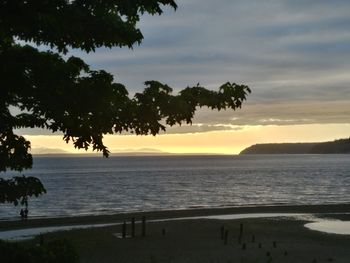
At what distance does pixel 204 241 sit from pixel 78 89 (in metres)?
31.2

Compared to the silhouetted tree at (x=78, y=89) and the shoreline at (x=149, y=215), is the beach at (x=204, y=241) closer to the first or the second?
the shoreline at (x=149, y=215)

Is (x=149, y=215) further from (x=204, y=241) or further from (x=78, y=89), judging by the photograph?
(x=78, y=89)

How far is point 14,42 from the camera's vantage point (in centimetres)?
1122

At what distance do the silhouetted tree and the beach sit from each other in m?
16.3

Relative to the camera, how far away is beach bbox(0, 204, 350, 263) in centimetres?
3173

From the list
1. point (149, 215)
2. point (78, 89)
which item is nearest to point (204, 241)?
point (149, 215)

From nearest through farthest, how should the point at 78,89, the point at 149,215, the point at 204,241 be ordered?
the point at 78,89 < the point at 204,241 < the point at 149,215

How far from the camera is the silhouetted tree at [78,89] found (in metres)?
8.75

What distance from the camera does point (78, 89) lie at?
30.2ft

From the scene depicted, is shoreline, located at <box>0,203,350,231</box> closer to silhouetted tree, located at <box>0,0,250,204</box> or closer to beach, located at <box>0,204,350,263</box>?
beach, located at <box>0,204,350,263</box>

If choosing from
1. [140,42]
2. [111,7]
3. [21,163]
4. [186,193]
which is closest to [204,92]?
[140,42]

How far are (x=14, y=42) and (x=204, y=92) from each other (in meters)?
4.65

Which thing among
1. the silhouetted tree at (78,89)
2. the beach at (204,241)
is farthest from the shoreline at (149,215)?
the silhouetted tree at (78,89)

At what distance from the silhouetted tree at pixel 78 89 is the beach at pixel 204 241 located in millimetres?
16267
